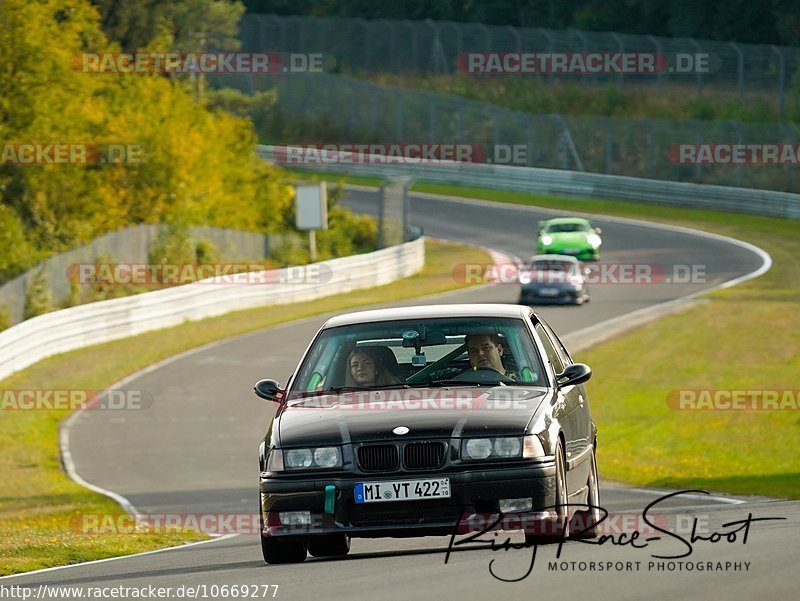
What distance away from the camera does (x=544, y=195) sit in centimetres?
6412

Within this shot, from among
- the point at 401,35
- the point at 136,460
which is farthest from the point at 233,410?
the point at 401,35

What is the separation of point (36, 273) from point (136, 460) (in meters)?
14.8

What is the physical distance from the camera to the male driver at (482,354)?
31.8ft

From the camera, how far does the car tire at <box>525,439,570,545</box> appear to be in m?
8.60

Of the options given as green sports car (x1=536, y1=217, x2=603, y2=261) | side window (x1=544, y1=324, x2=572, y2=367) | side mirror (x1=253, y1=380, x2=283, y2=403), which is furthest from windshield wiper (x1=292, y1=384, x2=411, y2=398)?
green sports car (x1=536, y1=217, x2=603, y2=261)
